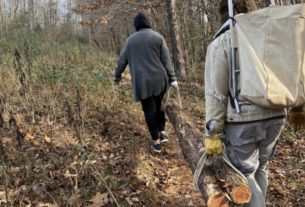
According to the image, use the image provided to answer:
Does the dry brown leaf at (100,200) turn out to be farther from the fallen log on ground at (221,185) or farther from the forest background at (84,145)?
the fallen log on ground at (221,185)

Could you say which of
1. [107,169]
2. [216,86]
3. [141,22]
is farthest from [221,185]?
[141,22]

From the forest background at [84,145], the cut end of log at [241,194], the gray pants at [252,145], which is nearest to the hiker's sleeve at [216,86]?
the gray pants at [252,145]

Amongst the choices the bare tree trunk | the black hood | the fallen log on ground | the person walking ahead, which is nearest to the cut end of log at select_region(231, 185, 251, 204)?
the fallen log on ground

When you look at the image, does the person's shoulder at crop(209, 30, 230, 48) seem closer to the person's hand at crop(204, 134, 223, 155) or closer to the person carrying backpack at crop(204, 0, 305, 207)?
the person carrying backpack at crop(204, 0, 305, 207)

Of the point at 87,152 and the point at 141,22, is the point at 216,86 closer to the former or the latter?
the point at 87,152

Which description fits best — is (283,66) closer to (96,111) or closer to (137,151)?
(137,151)

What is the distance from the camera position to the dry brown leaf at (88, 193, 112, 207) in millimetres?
4516

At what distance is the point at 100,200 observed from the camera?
4.58m

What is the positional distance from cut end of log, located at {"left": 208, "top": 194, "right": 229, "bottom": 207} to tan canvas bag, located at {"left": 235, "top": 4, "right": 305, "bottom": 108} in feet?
2.91

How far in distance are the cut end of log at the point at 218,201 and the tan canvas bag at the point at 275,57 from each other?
89 centimetres

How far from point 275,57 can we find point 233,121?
0.63m

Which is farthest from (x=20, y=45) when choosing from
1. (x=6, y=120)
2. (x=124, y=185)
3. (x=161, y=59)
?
(x=124, y=185)

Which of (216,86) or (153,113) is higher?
(216,86)

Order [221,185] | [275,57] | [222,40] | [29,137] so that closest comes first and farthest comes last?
1. [275,57]
2. [222,40]
3. [221,185]
4. [29,137]
